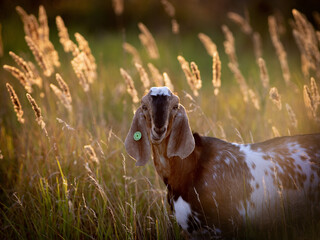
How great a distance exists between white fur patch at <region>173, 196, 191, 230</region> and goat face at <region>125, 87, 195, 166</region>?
0.42 metres

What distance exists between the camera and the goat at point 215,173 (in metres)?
2.71

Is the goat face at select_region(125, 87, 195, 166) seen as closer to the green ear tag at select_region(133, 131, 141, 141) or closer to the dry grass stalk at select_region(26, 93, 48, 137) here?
the green ear tag at select_region(133, 131, 141, 141)

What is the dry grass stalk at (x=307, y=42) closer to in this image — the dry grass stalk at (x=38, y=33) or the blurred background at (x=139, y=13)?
the dry grass stalk at (x=38, y=33)

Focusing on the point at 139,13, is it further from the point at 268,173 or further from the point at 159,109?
the point at 159,109

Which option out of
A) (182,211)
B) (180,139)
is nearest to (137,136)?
(180,139)

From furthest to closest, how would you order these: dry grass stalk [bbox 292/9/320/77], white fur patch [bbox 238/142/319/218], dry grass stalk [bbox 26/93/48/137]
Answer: dry grass stalk [bbox 292/9/320/77], dry grass stalk [bbox 26/93/48/137], white fur patch [bbox 238/142/319/218]

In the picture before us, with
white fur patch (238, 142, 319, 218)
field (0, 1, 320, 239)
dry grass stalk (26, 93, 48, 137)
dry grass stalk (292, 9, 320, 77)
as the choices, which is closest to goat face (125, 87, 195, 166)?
field (0, 1, 320, 239)

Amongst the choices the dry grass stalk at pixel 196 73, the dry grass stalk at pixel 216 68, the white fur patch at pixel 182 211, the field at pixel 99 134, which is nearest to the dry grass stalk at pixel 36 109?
the field at pixel 99 134

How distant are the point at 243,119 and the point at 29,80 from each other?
3.16 meters

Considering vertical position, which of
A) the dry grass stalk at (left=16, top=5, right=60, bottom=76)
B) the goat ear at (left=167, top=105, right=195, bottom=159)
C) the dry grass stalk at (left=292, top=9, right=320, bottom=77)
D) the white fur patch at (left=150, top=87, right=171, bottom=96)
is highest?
the dry grass stalk at (left=16, top=5, right=60, bottom=76)

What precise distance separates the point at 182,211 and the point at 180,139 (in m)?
0.62

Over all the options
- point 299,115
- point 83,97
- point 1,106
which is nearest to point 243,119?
point 299,115

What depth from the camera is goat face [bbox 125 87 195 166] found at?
2508 mm

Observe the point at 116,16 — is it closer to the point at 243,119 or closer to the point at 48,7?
the point at 48,7
